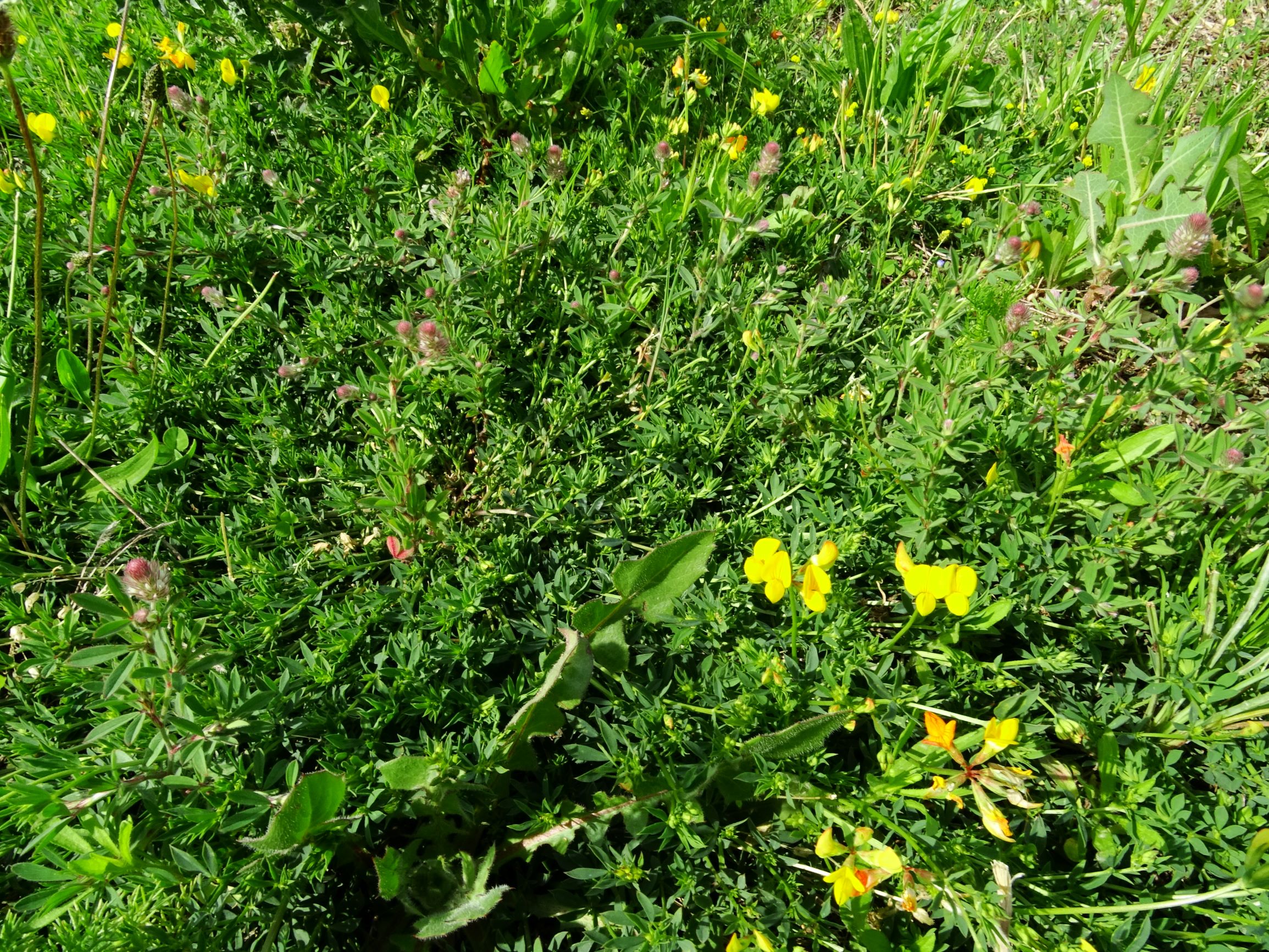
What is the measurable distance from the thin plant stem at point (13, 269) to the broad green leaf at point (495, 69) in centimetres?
168

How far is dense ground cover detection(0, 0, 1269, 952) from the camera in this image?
1833mm

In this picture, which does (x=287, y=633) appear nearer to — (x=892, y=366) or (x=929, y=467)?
(x=929, y=467)

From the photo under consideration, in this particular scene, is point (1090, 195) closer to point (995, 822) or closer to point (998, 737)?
point (998, 737)

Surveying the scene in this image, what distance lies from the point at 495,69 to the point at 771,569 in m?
2.36

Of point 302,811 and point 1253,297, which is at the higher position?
point 1253,297

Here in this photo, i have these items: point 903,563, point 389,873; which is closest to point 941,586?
point 903,563

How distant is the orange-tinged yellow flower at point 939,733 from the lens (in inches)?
67.6

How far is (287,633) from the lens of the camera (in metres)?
2.14

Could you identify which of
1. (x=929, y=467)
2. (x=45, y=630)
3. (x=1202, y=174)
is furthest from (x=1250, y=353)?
(x=45, y=630)

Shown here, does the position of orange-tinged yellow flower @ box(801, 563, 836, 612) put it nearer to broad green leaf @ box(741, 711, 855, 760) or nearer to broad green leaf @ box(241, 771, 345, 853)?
broad green leaf @ box(741, 711, 855, 760)

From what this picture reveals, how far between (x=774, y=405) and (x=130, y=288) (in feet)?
7.16

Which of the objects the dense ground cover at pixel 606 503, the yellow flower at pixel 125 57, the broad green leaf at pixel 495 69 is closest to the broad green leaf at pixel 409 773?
the dense ground cover at pixel 606 503

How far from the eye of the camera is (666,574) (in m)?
2.12

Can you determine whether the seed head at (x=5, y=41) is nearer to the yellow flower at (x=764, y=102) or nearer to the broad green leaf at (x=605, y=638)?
the broad green leaf at (x=605, y=638)
